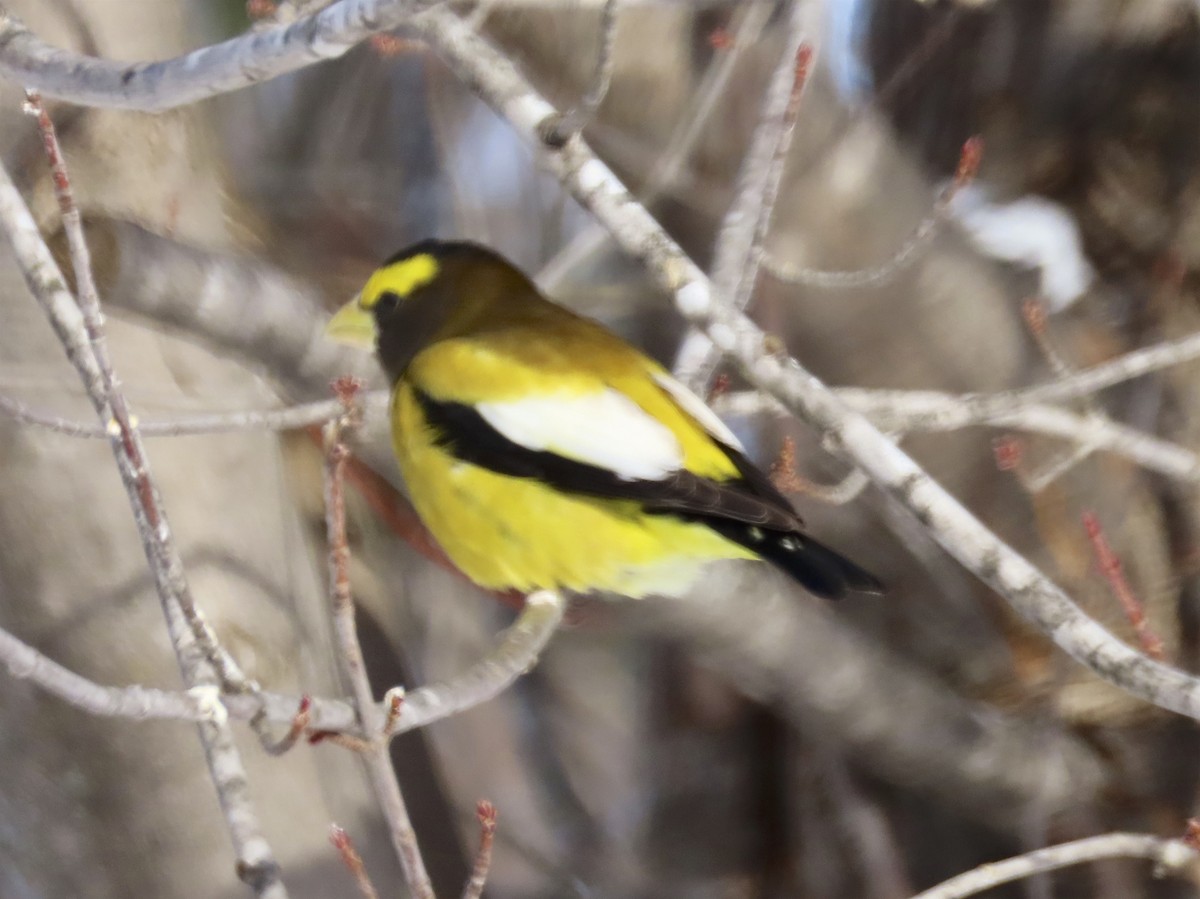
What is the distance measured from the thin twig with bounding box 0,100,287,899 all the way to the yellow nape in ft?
1.55

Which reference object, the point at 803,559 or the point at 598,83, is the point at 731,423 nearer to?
the point at 803,559

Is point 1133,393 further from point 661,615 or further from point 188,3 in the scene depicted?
point 188,3

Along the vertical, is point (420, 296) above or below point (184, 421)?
above

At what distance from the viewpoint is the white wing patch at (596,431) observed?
105cm

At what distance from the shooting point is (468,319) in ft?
4.22

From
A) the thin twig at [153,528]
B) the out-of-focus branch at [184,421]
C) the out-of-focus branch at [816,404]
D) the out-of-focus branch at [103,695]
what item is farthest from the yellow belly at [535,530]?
the out-of-focus branch at [103,695]

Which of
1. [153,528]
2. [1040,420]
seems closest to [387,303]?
[153,528]

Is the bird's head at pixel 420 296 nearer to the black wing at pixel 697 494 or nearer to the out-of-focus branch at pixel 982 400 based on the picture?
the black wing at pixel 697 494

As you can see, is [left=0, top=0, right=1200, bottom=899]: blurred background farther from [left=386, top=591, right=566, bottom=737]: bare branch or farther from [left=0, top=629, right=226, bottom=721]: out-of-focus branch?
[left=0, top=629, right=226, bottom=721]: out-of-focus branch

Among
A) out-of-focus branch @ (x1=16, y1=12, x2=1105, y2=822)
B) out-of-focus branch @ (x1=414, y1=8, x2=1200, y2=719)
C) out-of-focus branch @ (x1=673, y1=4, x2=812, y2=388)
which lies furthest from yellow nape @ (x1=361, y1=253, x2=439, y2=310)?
out-of-focus branch @ (x1=673, y1=4, x2=812, y2=388)

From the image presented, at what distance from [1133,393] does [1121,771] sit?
699mm

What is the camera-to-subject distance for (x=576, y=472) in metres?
1.06

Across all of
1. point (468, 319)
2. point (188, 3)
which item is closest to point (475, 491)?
point (468, 319)

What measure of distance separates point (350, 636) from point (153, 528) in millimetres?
213
